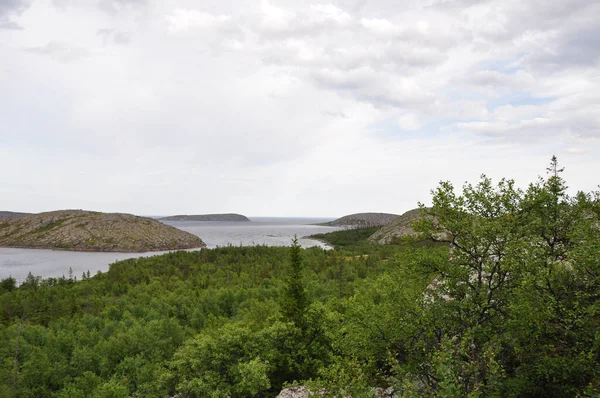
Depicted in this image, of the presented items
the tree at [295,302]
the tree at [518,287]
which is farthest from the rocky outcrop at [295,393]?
the tree at [295,302]

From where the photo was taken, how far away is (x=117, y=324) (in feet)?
183

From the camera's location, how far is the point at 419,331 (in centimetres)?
2017

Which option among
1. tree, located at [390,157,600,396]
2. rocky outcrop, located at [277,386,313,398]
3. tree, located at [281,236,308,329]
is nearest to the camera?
tree, located at [390,157,600,396]

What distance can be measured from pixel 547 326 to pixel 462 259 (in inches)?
187

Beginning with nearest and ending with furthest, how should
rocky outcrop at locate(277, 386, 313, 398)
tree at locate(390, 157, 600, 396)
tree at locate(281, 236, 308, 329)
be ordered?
tree at locate(390, 157, 600, 396), rocky outcrop at locate(277, 386, 313, 398), tree at locate(281, 236, 308, 329)

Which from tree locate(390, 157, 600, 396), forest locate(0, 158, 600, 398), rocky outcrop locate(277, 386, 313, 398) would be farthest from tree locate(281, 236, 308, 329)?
tree locate(390, 157, 600, 396)

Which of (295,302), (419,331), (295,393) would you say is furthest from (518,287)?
(295,302)

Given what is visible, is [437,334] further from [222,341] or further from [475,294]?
[222,341]

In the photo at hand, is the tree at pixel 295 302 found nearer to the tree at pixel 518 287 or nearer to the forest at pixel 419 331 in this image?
the forest at pixel 419 331

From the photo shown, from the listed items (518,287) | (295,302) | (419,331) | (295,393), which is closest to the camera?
(518,287)

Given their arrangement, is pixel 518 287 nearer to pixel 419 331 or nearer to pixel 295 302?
pixel 419 331

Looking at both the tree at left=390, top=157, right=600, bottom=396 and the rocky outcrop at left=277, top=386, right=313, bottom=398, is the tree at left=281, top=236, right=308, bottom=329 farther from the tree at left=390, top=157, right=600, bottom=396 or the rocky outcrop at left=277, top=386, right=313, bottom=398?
the tree at left=390, top=157, right=600, bottom=396

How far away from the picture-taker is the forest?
16.2 m

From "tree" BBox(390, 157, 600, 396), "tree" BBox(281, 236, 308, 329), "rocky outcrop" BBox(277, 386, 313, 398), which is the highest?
"tree" BBox(390, 157, 600, 396)
